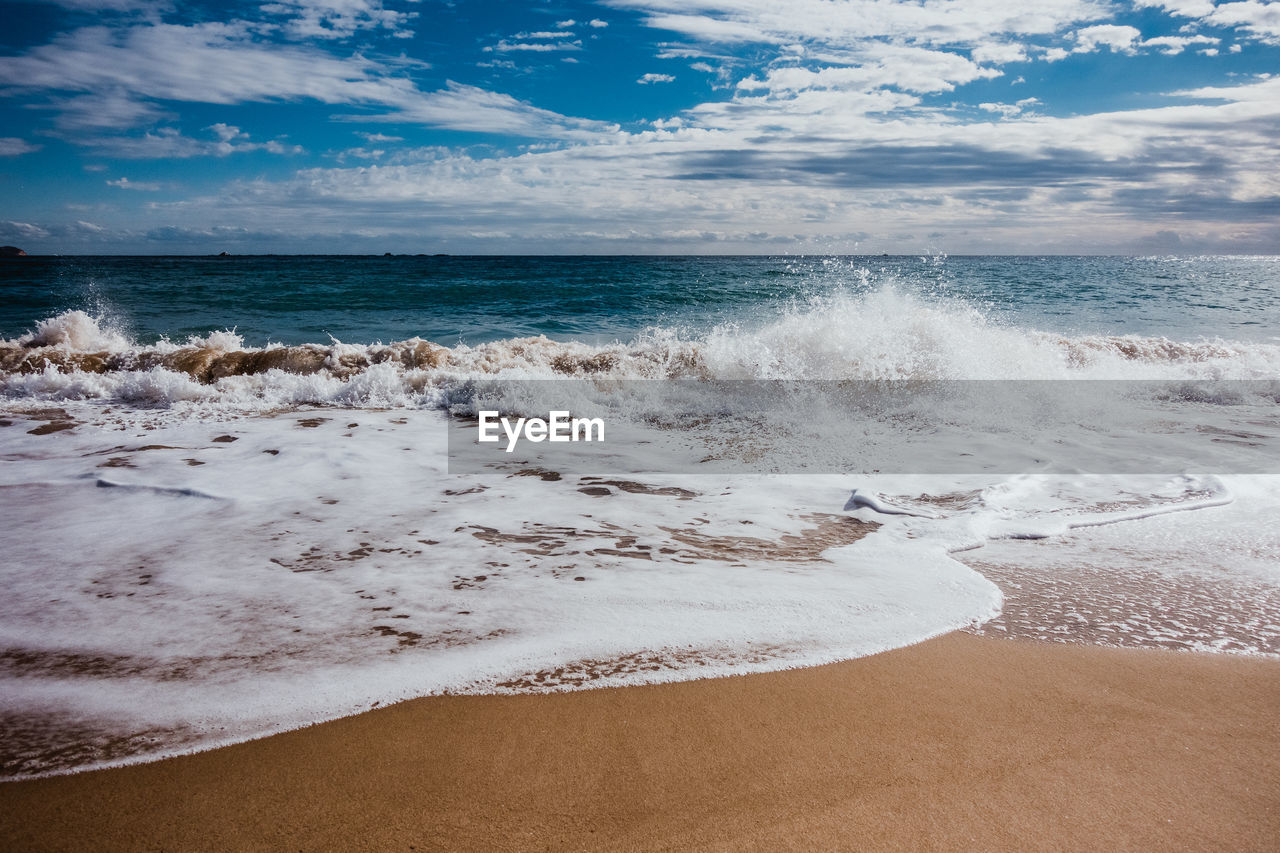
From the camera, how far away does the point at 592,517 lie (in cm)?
→ 412

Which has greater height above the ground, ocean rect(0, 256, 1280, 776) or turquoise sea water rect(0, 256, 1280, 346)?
turquoise sea water rect(0, 256, 1280, 346)

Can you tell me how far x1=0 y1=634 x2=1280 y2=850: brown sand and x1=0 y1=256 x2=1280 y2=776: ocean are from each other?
0.60 ft

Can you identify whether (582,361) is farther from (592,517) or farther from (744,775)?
(744,775)

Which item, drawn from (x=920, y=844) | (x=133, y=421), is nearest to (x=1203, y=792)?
(x=920, y=844)

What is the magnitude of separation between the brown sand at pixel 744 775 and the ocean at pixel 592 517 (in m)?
0.18

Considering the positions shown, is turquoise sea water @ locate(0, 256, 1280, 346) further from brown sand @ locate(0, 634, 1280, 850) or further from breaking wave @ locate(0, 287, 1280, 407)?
brown sand @ locate(0, 634, 1280, 850)

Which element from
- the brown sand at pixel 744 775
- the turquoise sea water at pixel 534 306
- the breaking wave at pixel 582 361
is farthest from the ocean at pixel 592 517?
the turquoise sea water at pixel 534 306

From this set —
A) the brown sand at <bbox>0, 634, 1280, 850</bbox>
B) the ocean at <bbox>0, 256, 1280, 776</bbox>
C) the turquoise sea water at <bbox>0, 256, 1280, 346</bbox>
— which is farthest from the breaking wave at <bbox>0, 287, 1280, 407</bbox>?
the brown sand at <bbox>0, 634, 1280, 850</bbox>

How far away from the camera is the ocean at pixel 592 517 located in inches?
98.1

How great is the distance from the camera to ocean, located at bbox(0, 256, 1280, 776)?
8.18 feet

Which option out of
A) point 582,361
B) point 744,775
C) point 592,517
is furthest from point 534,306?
point 744,775

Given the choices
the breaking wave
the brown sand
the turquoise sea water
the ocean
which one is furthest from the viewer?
the turquoise sea water

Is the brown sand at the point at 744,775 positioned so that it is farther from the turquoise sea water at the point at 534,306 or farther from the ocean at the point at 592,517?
the turquoise sea water at the point at 534,306

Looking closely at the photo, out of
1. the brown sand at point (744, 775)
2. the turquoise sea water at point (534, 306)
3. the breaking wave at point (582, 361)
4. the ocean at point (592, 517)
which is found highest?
the turquoise sea water at point (534, 306)
